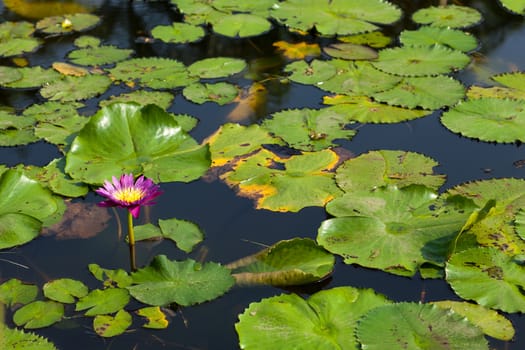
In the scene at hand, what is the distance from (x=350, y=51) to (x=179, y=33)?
43.8 inches

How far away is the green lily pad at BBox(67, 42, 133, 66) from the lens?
14.2 ft

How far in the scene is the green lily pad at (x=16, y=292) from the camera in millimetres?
2555

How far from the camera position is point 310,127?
3.56 metres

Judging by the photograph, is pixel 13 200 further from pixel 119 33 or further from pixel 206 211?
pixel 119 33

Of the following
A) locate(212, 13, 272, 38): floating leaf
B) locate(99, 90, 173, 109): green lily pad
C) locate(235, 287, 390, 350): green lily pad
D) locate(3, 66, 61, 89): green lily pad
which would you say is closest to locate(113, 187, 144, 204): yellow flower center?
→ locate(235, 287, 390, 350): green lily pad

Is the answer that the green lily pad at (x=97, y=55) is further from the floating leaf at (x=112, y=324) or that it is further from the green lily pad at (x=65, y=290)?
the floating leaf at (x=112, y=324)

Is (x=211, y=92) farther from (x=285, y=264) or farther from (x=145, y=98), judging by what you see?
(x=285, y=264)

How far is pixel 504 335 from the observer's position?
2326 mm

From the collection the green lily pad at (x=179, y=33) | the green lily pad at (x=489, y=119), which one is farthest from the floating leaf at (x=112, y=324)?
the green lily pad at (x=179, y=33)

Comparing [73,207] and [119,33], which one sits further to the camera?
[119,33]

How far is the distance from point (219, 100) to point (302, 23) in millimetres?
1105

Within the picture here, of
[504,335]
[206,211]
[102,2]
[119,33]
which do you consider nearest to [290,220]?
[206,211]

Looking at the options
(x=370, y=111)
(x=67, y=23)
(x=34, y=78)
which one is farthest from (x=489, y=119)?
(x=67, y=23)

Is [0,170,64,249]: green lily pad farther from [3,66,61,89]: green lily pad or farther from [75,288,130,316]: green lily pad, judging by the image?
[3,66,61,89]: green lily pad
